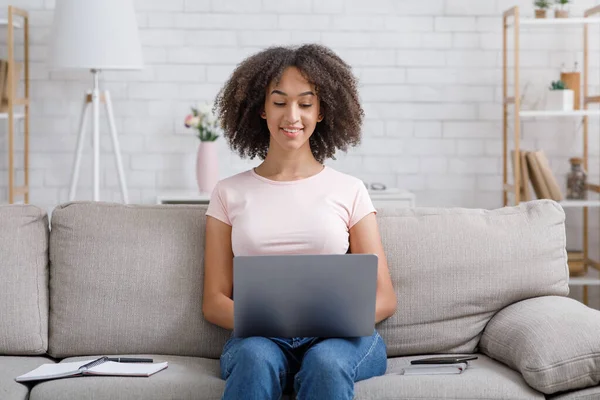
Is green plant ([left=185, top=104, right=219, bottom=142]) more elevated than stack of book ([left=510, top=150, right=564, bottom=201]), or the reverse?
green plant ([left=185, top=104, right=219, bottom=142])

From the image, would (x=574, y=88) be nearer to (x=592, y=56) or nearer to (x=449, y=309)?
(x=592, y=56)

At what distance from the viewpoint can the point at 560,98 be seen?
4.41m

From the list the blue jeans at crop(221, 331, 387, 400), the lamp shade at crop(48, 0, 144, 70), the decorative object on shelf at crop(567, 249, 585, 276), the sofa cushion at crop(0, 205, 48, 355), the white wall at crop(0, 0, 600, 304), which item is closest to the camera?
the blue jeans at crop(221, 331, 387, 400)

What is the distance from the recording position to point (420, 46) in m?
4.72

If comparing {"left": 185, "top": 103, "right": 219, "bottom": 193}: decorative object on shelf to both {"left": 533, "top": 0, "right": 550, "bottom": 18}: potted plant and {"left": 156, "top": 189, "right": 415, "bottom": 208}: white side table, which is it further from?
{"left": 533, "top": 0, "right": 550, "bottom": 18}: potted plant

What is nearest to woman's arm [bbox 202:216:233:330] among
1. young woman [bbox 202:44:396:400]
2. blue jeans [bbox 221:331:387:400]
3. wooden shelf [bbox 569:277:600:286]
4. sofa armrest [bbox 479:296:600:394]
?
young woman [bbox 202:44:396:400]

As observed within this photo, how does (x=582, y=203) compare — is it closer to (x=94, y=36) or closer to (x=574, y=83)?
(x=574, y=83)

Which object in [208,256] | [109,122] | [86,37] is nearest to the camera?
[208,256]

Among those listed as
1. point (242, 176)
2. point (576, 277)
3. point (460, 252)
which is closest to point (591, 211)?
point (576, 277)

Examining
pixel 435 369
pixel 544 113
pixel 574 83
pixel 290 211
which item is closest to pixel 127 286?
pixel 290 211

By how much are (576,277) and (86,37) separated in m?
2.67

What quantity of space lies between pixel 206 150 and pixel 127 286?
1.87 metres

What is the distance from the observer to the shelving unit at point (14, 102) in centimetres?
426

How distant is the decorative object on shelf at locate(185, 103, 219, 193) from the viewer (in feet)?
14.6
